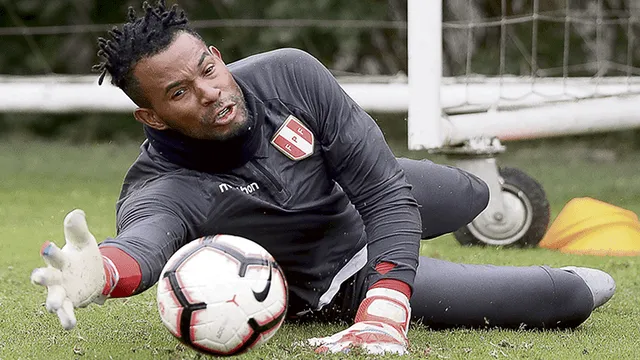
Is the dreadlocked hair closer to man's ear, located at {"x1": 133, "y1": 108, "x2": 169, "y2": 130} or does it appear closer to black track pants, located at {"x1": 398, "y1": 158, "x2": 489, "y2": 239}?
man's ear, located at {"x1": 133, "y1": 108, "x2": 169, "y2": 130}

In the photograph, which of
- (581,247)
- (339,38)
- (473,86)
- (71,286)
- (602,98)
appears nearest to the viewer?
(71,286)

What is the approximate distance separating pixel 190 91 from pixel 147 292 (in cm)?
159

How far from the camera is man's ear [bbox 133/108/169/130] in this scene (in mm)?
3230

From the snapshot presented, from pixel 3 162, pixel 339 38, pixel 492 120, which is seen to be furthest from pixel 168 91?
pixel 339 38

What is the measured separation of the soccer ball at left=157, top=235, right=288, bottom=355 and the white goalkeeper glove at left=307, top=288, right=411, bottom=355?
0.27m

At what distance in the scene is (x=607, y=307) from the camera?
4277mm

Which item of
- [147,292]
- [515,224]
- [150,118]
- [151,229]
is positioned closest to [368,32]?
[515,224]

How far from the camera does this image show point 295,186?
3.47 metres

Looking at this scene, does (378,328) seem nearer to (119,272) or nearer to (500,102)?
(119,272)

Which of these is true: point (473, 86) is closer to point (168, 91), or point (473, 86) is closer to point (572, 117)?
point (572, 117)

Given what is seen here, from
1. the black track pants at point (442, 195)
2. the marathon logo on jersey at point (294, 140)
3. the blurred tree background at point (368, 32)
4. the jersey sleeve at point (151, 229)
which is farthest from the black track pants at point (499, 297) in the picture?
the blurred tree background at point (368, 32)

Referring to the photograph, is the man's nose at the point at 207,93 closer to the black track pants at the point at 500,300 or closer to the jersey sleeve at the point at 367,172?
the jersey sleeve at the point at 367,172

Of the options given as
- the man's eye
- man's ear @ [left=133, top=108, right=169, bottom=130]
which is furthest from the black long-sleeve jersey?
the man's eye

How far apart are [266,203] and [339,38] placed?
7.78 meters
